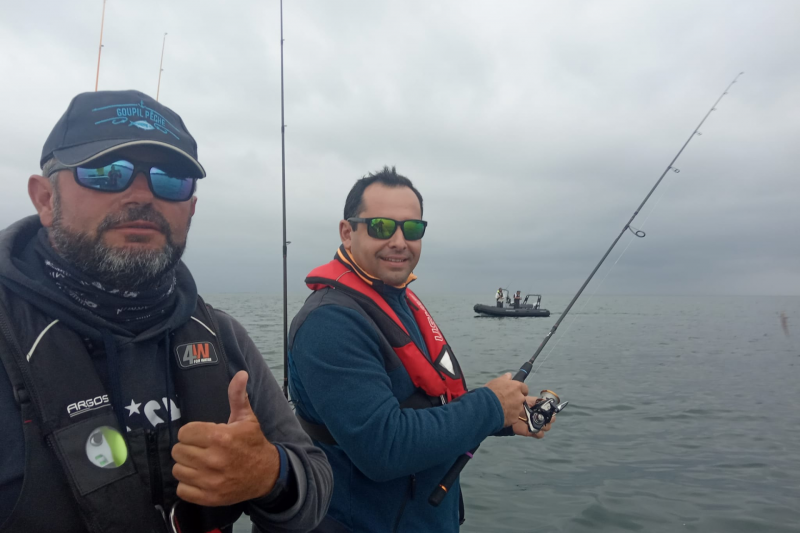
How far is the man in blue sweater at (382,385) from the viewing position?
2.06 meters

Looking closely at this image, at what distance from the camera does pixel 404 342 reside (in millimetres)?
2422

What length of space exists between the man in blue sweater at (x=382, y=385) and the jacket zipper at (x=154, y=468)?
0.74 metres

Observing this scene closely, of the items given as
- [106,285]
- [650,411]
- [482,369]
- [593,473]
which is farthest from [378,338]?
[482,369]

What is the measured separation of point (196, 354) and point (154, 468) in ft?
1.37

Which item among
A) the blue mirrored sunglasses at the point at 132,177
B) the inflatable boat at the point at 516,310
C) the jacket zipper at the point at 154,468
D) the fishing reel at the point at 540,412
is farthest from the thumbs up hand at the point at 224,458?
the inflatable boat at the point at 516,310

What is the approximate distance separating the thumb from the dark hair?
1569mm

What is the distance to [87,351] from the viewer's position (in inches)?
58.6

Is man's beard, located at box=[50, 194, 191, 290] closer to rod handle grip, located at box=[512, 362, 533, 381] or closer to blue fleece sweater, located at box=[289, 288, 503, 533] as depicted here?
blue fleece sweater, located at box=[289, 288, 503, 533]

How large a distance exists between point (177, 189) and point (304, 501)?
1.29 meters

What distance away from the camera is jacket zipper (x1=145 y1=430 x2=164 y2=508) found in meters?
1.47

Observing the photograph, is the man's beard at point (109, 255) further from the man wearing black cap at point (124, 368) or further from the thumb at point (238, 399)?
the thumb at point (238, 399)

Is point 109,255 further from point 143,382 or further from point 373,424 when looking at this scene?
point 373,424

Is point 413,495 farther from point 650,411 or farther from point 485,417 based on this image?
point 650,411

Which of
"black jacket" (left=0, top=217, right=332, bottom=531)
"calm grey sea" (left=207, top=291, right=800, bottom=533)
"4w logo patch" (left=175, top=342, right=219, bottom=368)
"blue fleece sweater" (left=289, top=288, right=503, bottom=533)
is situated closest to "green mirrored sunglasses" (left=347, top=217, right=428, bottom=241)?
"blue fleece sweater" (left=289, top=288, right=503, bottom=533)
